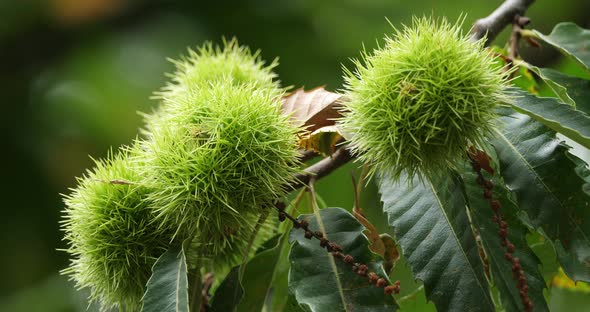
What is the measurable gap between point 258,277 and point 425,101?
0.51 metres

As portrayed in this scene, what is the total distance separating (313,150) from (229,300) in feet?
1.01

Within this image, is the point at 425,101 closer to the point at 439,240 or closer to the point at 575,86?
the point at 439,240

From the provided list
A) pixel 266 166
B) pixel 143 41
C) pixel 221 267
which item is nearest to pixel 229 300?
pixel 221 267

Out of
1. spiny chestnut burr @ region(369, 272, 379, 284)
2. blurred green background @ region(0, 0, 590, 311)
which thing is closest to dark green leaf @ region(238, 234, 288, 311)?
spiny chestnut burr @ region(369, 272, 379, 284)

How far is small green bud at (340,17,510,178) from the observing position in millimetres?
1117

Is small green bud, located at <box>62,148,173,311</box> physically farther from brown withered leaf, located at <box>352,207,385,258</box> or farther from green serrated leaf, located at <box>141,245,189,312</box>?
brown withered leaf, located at <box>352,207,385,258</box>

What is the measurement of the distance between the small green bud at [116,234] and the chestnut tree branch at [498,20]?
29.2 inches

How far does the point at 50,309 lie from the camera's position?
2908mm

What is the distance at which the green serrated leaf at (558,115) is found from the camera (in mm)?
1184

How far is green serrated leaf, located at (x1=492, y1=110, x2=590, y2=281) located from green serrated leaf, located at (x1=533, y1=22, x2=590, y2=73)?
0.90 ft

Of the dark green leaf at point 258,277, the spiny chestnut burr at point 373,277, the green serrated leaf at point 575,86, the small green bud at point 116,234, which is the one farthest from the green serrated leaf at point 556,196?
the small green bud at point 116,234

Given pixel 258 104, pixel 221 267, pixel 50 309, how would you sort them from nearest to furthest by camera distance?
pixel 258 104 < pixel 221 267 < pixel 50 309

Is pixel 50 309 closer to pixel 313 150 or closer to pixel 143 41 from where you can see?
pixel 143 41

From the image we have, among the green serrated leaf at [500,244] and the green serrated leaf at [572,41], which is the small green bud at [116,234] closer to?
the green serrated leaf at [500,244]
